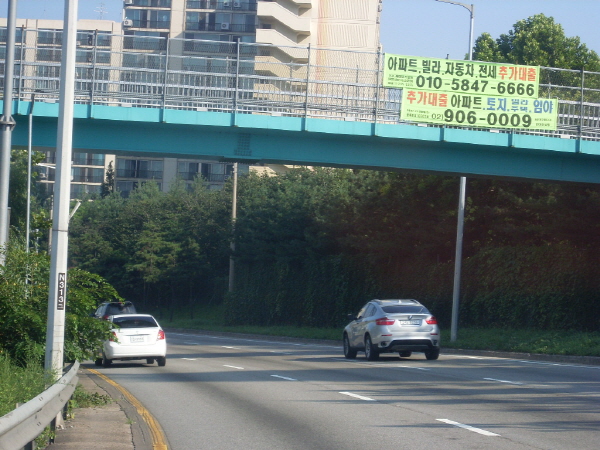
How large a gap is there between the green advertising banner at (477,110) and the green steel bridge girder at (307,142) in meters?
0.44

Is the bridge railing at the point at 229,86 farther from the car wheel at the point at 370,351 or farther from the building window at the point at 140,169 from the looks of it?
the building window at the point at 140,169

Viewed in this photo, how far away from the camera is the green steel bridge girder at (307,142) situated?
23312 mm

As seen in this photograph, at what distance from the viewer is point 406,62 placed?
23.9m

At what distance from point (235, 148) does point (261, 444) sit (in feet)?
49.2

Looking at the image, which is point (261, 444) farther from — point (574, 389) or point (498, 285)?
point (498, 285)

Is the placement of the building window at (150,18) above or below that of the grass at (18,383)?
above

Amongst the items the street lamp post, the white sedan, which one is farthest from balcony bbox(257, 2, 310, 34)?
the white sedan

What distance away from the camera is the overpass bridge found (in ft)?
76.9

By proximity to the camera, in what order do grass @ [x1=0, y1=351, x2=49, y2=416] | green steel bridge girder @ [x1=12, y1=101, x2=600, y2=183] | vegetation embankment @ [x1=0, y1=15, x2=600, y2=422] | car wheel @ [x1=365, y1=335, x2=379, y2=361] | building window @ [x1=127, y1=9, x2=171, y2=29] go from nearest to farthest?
grass @ [x1=0, y1=351, x2=49, y2=416]
vegetation embankment @ [x1=0, y1=15, x2=600, y2=422]
car wheel @ [x1=365, y1=335, x2=379, y2=361]
green steel bridge girder @ [x1=12, y1=101, x2=600, y2=183]
building window @ [x1=127, y1=9, x2=171, y2=29]

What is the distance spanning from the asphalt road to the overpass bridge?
6025 mm

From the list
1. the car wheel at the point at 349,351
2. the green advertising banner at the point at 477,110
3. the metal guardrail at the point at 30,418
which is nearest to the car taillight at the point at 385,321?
the car wheel at the point at 349,351

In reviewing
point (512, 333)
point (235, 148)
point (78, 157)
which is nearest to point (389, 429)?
point (235, 148)

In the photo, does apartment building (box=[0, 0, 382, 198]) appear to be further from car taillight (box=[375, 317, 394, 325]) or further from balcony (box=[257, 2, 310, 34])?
car taillight (box=[375, 317, 394, 325])

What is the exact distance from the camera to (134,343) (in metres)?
22.6
